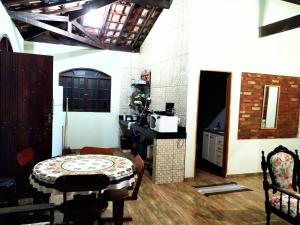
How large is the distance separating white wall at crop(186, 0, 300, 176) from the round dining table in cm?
215

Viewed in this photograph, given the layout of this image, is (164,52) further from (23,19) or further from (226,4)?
(23,19)

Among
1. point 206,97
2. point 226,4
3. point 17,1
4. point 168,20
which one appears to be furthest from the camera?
point 206,97

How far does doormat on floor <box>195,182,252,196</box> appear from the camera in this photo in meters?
3.90

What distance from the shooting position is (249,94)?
15.3 ft

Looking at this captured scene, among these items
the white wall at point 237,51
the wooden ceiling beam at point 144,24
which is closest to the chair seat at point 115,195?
the white wall at point 237,51

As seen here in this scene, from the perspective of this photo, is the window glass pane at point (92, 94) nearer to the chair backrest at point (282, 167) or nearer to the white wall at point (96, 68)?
the white wall at point (96, 68)

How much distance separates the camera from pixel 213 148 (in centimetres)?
511

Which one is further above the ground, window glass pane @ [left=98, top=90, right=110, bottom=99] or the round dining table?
window glass pane @ [left=98, top=90, right=110, bottom=99]

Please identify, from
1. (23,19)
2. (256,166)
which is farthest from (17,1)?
(256,166)

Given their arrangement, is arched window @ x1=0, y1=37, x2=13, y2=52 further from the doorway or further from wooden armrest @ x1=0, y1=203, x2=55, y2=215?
the doorway

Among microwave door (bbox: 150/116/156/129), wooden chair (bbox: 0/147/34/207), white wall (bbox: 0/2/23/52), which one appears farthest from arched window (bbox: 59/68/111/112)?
wooden chair (bbox: 0/147/34/207)

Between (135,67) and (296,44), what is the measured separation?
4.03 metres

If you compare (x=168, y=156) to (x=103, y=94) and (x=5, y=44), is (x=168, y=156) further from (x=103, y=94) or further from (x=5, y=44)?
(x=5, y=44)

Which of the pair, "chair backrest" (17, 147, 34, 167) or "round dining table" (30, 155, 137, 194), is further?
"chair backrest" (17, 147, 34, 167)
